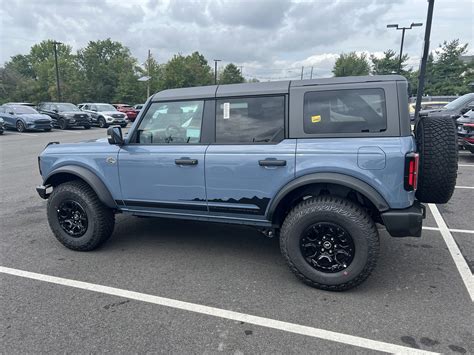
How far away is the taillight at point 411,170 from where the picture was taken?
109 inches

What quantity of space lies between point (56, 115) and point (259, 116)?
21.7 metres

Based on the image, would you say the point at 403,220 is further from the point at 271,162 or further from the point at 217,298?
the point at 217,298

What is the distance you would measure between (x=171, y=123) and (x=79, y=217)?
1.52 meters

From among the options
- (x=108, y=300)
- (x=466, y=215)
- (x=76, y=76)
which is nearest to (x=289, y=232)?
(x=108, y=300)

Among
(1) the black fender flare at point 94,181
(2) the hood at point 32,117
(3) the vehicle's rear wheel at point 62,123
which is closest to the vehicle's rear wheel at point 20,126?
(2) the hood at point 32,117

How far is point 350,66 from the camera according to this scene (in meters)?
61.2

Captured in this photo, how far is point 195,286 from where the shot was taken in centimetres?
320

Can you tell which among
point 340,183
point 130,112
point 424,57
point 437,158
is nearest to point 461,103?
point 424,57

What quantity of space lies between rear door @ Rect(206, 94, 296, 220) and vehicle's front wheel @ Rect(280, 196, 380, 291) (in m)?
0.34

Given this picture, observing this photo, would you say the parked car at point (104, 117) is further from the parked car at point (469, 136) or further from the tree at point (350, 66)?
the tree at point (350, 66)

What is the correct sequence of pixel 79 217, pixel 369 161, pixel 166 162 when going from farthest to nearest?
pixel 79 217 → pixel 166 162 → pixel 369 161

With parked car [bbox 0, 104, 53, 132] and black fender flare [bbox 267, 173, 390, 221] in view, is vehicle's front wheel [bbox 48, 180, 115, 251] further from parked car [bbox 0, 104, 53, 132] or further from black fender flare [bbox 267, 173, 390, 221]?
parked car [bbox 0, 104, 53, 132]

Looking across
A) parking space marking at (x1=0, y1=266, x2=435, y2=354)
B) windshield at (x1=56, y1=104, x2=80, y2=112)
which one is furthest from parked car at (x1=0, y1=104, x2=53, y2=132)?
parking space marking at (x1=0, y1=266, x2=435, y2=354)

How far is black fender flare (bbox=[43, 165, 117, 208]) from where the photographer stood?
Answer: 3.84 metres
